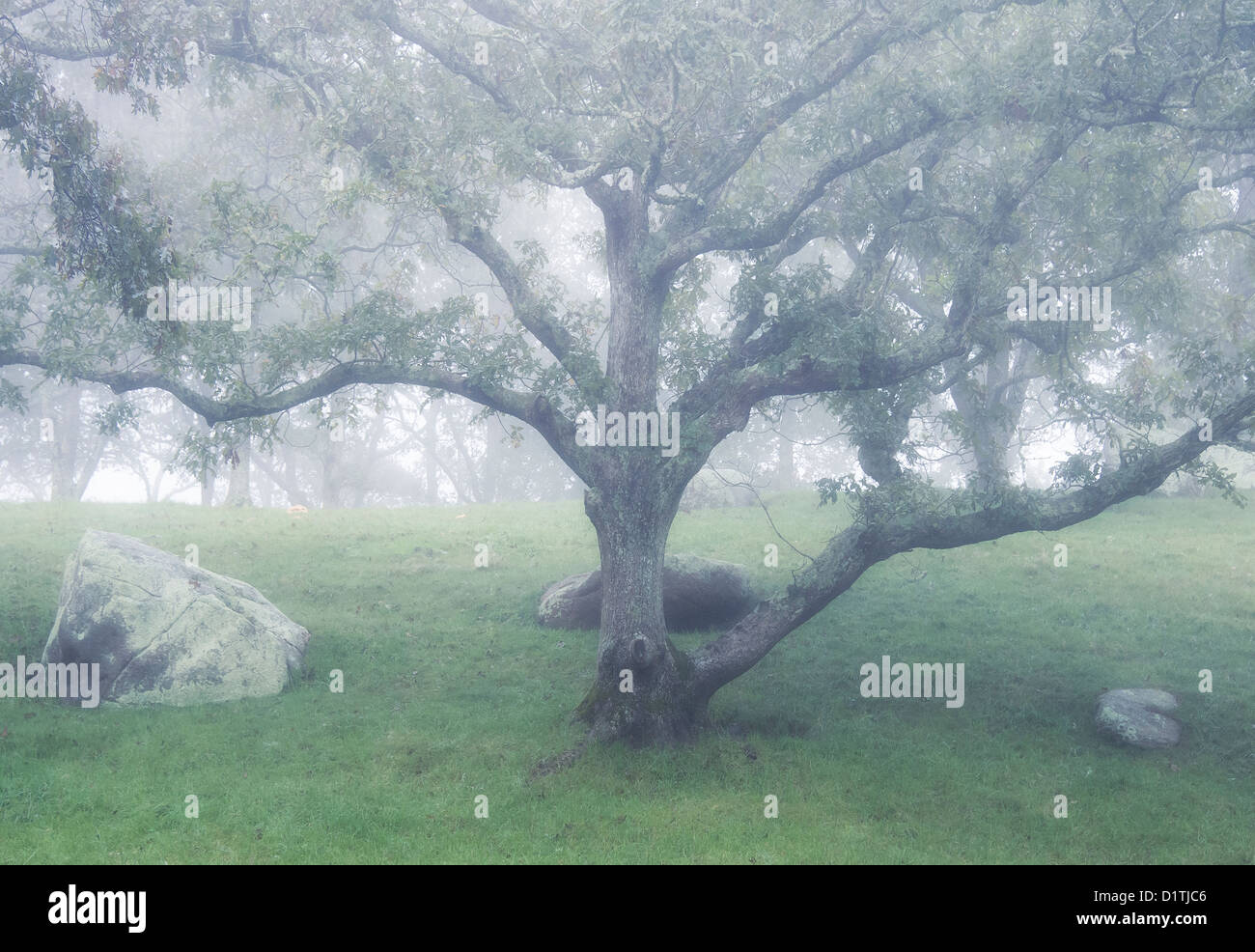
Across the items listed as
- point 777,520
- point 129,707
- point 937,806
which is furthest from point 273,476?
point 937,806

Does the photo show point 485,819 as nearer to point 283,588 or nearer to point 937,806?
point 937,806

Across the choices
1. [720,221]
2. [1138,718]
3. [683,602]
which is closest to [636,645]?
[683,602]

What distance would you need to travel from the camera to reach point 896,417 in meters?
20.0

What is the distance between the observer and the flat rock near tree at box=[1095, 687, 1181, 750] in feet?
56.9

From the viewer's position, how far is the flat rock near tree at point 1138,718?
17.3 metres
